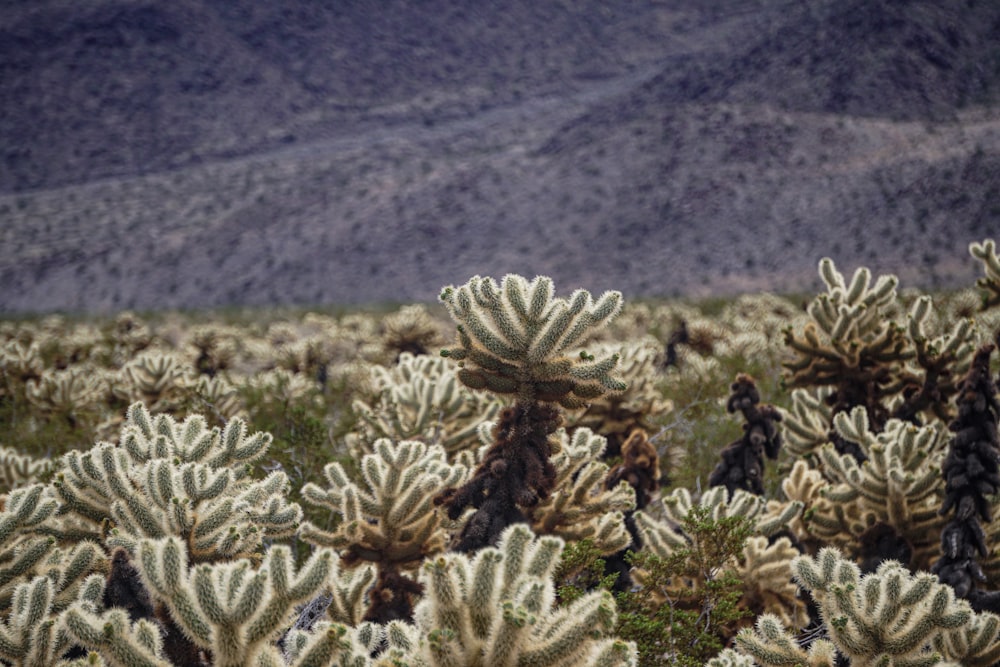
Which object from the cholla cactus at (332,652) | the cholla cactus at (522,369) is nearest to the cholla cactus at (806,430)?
the cholla cactus at (522,369)

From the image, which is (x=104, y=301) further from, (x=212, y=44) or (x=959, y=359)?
(x=959, y=359)

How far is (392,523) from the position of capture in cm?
394

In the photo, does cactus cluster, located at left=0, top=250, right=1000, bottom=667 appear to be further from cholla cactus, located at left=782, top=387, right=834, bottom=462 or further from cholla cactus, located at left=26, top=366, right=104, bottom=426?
cholla cactus, located at left=26, top=366, right=104, bottom=426

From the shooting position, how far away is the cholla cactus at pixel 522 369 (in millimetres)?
3721

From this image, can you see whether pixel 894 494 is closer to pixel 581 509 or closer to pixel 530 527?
pixel 581 509

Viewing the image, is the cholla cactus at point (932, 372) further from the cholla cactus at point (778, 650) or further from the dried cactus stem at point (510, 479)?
the dried cactus stem at point (510, 479)

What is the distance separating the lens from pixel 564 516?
4164 mm

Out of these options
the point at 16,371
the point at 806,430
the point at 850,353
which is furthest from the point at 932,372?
the point at 16,371

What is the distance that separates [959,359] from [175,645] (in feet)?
19.4

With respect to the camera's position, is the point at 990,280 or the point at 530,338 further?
the point at 990,280

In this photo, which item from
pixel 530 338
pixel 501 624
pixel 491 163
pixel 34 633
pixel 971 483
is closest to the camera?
pixel 501 624

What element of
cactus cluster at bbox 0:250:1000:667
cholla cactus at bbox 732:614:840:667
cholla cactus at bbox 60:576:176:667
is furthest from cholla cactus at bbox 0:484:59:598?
cholla cactus at bbox 732:614:840:667

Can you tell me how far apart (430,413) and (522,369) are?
220 centimetres

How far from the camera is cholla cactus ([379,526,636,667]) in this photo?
7.63 feet
